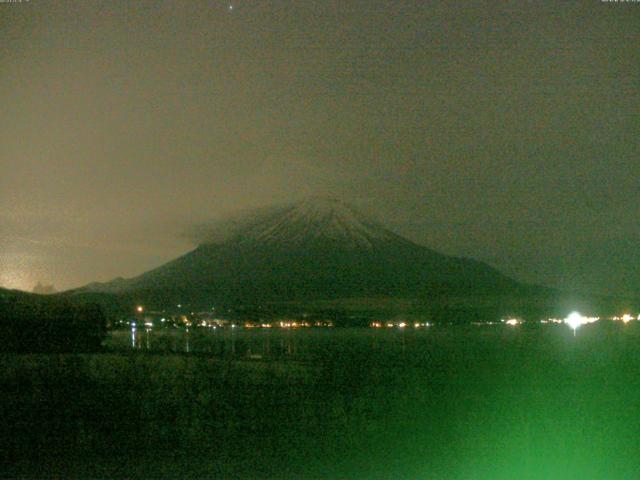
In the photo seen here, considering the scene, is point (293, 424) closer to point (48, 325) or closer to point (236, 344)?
point (48, 325)

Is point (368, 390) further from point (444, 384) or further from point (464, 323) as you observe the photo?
point (464, 323)

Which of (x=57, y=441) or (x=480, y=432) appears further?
(x=480, y=432)

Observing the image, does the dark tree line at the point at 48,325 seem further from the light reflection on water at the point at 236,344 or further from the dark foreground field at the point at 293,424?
the dark foreground field at the point at 293,424

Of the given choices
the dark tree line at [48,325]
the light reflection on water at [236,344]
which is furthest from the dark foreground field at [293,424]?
the light reflection on water at [236,344]

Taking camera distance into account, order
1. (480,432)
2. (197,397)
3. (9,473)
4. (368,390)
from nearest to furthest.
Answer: (9,473)
(480,432)
(197,397)
(368,390)

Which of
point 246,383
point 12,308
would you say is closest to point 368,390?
point 246,383
